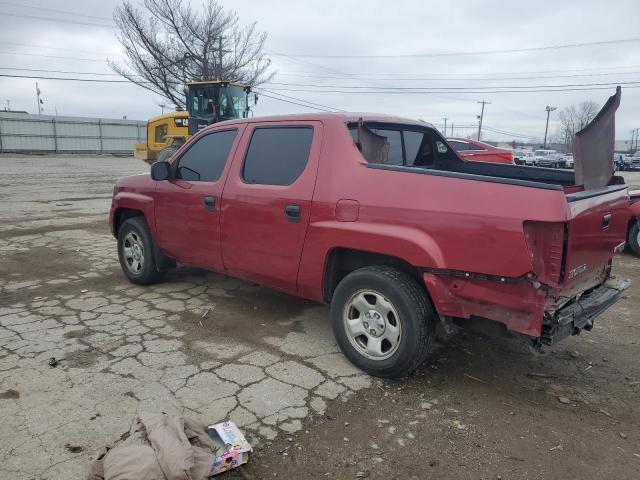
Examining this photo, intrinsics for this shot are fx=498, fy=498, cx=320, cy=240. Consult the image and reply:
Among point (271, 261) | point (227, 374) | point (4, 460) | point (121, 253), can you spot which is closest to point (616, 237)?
point (271, 261)

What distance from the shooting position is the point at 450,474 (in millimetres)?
2561

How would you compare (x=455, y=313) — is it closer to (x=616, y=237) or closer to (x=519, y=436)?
(x=519, y=436)

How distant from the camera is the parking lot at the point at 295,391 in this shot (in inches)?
106

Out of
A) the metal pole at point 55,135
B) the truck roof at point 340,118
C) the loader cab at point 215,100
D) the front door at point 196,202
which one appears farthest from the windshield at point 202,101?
the metal pole at point 55,135

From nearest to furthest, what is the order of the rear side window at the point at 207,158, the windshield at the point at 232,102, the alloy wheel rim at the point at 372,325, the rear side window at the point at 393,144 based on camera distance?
the alloy wheel rim at the point at 372,325, the rear side window at the point at 393,144, the rear side window at the point at 207,158, the windshield at the point at 232,102

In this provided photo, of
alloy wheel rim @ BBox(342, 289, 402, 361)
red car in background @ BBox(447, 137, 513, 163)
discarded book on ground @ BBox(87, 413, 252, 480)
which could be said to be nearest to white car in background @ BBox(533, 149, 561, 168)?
red car in background @ BBox(447, 137, 513, 163)

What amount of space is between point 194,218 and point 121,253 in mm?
1567

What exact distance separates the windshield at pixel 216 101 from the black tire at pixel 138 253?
12.4 metres

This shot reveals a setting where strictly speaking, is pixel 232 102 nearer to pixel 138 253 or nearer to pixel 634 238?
pixel 138 253

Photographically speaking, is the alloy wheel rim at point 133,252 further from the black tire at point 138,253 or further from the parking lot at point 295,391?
the parking lot at point 295,391

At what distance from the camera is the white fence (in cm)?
3500

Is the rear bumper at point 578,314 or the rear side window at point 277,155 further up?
the rear side window at point 277,155

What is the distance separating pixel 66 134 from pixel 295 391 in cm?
4032

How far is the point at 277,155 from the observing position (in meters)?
4.11
